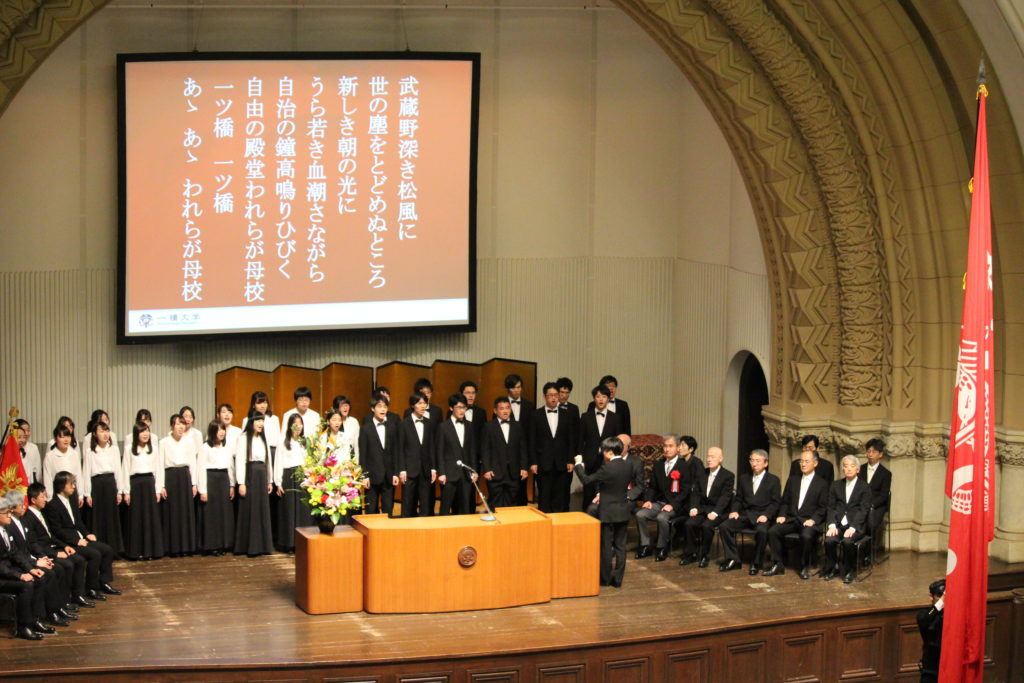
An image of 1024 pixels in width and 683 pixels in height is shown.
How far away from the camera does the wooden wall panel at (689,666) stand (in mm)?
9594

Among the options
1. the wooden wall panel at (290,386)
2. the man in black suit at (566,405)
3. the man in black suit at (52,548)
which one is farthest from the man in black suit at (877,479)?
the man in black suit at (52,548)

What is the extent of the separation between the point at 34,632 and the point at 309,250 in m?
5.22

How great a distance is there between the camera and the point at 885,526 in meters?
11.9

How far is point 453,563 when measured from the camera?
1017 centimetres

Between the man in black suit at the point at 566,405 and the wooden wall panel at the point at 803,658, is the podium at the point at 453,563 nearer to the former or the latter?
the wooden wall panel at the point at 803,658

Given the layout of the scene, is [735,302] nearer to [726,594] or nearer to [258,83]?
[726,594]

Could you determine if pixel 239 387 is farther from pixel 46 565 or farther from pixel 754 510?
pixel 754 510

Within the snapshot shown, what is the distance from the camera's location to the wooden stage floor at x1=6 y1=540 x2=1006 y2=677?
30.2 feet

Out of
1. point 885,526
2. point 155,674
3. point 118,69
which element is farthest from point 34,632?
point 885,526

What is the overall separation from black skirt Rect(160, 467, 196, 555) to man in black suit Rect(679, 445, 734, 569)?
3.86m

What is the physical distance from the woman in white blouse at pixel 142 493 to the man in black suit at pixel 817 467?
4938 millimetres

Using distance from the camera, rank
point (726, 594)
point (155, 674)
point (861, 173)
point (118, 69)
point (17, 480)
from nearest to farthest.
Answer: point (155, 674)
point (17, 480)
point (726, 594)
point (861, 173)
point (118, 69)

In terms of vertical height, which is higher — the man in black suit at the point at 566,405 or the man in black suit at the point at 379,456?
the man in black suit at the point at 566,405

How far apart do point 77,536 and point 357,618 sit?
2.04 metres
